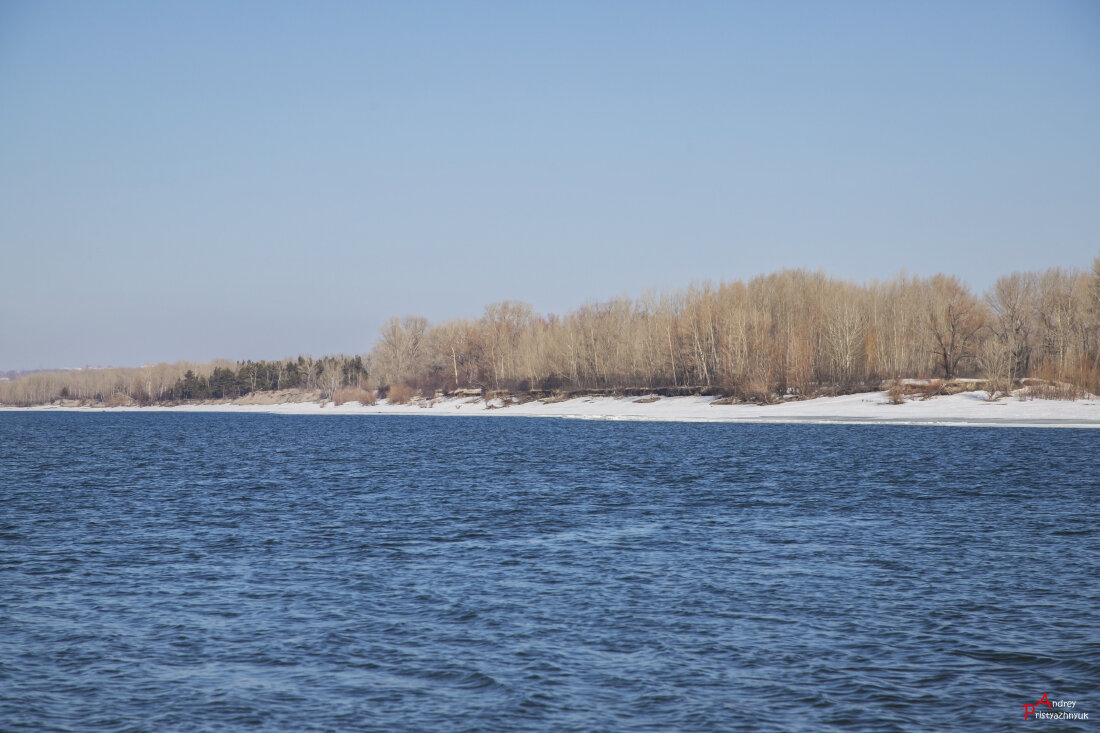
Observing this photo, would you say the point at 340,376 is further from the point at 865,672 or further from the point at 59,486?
the point at 865,672

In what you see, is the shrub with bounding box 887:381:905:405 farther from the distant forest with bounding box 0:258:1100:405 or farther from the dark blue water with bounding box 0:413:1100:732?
the dark blue water with bounding box 0:413:1100:732

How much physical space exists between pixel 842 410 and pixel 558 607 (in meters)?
67.8

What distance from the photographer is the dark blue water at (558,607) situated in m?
9.89

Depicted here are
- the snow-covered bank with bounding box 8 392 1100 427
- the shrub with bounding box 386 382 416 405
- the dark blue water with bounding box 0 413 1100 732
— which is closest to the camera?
the dark blue water with bounding box 0 413 1100 732

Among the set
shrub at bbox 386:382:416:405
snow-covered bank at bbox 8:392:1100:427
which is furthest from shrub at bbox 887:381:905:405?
shrub at bbox 386:382:416:405

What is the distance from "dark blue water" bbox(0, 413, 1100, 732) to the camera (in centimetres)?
989

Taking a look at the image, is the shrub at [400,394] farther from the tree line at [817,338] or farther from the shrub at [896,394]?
the shrub at [896,394]

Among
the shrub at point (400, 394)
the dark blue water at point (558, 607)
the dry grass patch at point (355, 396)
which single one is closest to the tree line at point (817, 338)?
the shrub at point (400, 394)

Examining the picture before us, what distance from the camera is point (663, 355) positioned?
10419 cm

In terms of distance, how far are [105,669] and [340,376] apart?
17368 cm

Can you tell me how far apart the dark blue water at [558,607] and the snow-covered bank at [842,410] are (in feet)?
113

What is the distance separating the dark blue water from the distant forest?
55078 mm

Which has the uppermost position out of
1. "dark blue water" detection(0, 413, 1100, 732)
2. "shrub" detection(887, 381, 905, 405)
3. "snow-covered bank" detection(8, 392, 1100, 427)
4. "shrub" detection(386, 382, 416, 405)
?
"shrub" detection(386, 382, 416, 405)

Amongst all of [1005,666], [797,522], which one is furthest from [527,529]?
[1005,666]
